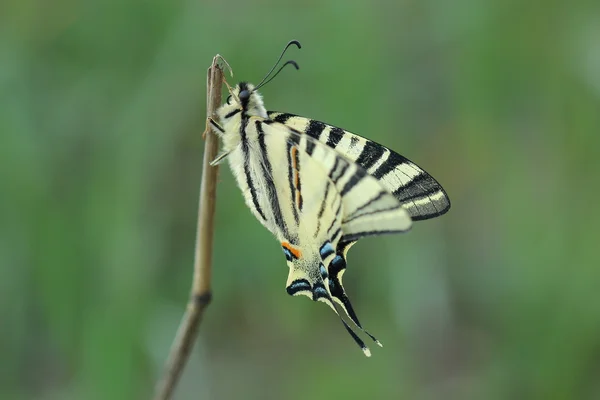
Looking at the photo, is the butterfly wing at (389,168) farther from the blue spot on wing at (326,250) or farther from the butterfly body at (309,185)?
the blue spot on wing at (326,250)

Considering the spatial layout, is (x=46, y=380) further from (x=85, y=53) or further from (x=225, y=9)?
(x=225, y=9)

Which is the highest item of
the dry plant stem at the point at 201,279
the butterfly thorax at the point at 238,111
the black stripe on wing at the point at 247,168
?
the butterfly thorax at the point at 238,111

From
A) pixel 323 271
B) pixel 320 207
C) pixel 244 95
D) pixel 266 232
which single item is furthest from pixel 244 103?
pixel 266 232

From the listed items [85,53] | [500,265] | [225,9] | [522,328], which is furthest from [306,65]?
[522,328]

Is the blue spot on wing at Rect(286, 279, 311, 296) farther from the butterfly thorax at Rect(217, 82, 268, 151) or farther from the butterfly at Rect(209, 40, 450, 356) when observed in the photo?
the butterfly thorax at Rect(217, 82, 268, 151)

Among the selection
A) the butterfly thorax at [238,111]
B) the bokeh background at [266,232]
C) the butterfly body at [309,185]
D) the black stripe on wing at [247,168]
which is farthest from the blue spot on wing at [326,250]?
the bokeh background at [266,232]

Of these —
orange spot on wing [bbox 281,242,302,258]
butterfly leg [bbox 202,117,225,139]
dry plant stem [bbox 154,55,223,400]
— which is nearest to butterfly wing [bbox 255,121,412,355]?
orange spot on wing [bbox 281,242,302,258]
